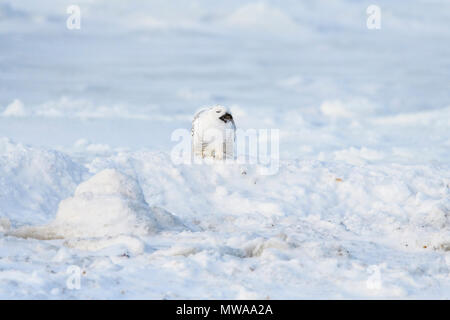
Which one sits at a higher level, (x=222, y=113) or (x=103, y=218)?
(x=222, y=113)

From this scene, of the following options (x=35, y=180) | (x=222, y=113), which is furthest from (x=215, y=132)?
(x=35, y=180)

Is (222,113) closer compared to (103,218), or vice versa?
(103,218)

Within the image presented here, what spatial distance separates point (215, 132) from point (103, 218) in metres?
7.34

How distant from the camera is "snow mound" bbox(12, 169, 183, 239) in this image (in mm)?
9812

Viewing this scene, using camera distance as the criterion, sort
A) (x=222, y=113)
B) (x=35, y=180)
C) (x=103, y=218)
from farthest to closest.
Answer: (x=222, y=113) < (x=35, y=180) < (x=103, y=218)

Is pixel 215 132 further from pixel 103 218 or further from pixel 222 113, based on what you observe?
pixel 103 218

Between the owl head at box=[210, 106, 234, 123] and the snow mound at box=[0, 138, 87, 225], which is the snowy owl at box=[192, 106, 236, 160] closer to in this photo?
the owl head at box=[210, 106, 234, 123]

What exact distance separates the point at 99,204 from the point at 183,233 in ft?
4.96

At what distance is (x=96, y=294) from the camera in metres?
6.52

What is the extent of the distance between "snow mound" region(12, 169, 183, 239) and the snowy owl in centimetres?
637

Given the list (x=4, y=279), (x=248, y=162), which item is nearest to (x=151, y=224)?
(x=4, y=279)

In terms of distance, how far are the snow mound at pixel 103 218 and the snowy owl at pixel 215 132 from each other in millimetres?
6370

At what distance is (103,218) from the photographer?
1000 cm
